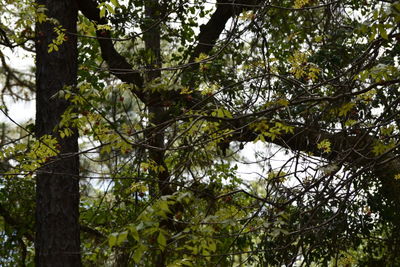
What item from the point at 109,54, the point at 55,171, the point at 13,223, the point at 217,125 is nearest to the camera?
the point at 217,125

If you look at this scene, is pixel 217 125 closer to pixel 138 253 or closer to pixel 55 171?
pixel 55 171

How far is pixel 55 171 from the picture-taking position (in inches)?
193

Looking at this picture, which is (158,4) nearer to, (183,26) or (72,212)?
(183,26)

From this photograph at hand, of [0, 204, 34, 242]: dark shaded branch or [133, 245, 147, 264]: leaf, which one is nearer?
[133, 245, 147, 264]: leaf

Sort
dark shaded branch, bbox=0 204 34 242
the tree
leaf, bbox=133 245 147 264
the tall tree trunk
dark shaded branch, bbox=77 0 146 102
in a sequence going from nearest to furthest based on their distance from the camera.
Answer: leaf, bbox=133 245 147 264 → the tree → the tall tree trunk → dark shaded branch, bbox=77 0 146 102 → dark shaded branch, bbox=0 204 34 242

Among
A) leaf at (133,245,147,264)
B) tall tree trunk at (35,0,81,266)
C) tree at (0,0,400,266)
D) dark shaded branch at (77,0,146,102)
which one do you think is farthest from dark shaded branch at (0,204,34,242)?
leaf at (133,245,147,264)

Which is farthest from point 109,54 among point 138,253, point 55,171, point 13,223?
point 138,253

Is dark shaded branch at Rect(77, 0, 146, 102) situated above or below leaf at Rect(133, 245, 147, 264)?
above

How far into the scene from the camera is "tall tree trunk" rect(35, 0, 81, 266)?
4867 mm

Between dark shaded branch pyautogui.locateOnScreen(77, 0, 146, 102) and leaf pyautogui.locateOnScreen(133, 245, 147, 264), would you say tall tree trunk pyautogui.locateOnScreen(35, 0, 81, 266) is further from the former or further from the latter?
leaf pyautogui.locateOnScreen(133, 245, 147, 264)

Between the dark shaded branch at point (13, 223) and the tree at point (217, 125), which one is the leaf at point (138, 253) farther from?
the dark shaded branch at point (13, 223)

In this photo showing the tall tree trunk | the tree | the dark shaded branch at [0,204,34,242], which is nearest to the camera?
the tree

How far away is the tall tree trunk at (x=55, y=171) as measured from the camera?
16.0ft

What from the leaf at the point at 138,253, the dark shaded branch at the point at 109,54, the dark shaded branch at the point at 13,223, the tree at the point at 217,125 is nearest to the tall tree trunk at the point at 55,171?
the tree at the point at 217,125
